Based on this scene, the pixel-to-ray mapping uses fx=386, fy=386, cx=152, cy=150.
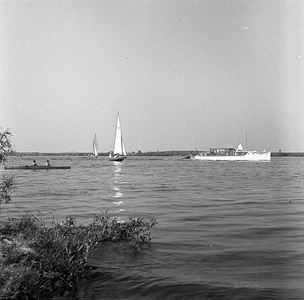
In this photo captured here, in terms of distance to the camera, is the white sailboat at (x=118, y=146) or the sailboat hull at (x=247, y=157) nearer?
the white sailboat at (x=118, y=146)

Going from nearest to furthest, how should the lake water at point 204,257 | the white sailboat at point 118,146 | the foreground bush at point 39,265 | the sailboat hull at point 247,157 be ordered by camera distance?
the foreground bush at point 39,265 < the lake water at point 204,257 < the white sailboat at point 118,146 < the sailboat hull at point 247,157

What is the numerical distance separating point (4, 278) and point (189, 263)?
5.24 meters

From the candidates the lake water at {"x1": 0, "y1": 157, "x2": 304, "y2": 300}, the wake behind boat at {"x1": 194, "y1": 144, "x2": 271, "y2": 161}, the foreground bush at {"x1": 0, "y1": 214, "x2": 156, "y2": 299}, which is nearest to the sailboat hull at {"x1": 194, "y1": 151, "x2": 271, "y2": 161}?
the wake behind boat at {"x1": 194, "y1": 144, "x2": 271, "y2": 161}

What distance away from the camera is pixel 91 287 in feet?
26.0

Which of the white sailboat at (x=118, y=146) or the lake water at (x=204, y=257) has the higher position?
the white sailboat at (x=118, y=146)

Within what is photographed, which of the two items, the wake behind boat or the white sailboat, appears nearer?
the white sailboat

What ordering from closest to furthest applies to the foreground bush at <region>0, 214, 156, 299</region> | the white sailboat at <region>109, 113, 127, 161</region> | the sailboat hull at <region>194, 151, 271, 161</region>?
the foreground bush at <region>0, 214, 156, 299</region>
the white sailboat at <region>109, 113, 127, 161</region>
the sailboat hull at <region>194, 151, 271, 161</region>

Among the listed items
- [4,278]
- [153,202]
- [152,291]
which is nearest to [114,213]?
[153,202]

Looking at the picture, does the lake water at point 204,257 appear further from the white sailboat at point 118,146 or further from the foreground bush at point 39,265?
the white sailboat at point 118,146

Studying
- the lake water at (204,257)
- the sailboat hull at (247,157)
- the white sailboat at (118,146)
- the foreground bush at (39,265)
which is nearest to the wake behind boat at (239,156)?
the sailboat hull at (247,157)

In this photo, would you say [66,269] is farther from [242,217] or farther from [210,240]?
[242,217]

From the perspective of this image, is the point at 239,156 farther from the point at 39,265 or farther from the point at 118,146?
the point at 39,265

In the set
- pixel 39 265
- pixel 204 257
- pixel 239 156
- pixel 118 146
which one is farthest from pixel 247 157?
pixel 39 265

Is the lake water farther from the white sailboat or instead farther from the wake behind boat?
the wake behind boat
